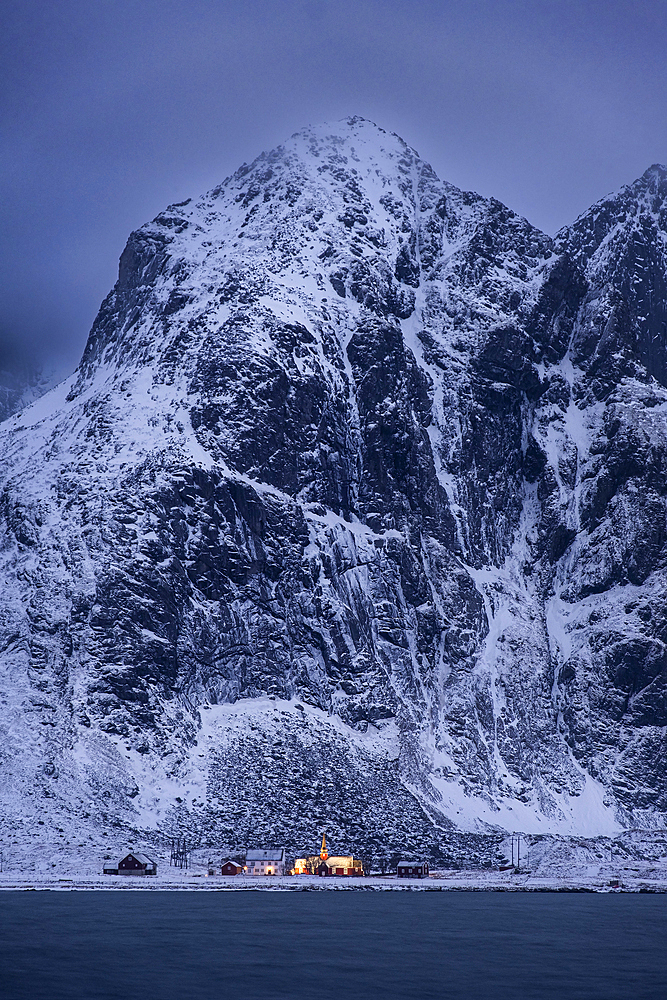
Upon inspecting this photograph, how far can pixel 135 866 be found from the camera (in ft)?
557

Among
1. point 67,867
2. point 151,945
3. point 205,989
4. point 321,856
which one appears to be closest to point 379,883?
point 321,856

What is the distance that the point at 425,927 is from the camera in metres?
103

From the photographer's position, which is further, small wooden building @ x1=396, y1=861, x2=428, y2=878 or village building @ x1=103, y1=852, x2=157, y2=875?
small wooden building @ x1=396, y1=861, x2=428, y2=878

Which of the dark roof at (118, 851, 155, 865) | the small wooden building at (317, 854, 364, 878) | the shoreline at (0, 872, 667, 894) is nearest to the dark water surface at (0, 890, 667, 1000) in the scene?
the shoreline at (0, 872, 667, 894)

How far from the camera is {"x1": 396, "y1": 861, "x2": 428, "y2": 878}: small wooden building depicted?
186250 millimetres

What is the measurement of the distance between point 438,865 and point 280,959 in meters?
121

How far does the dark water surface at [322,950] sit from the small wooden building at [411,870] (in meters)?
50.6

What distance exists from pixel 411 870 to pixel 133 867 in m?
42.4

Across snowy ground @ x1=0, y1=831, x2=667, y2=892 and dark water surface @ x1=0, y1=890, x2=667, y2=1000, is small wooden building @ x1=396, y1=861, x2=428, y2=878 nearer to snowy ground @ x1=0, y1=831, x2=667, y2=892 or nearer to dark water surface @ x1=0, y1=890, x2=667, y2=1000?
snowy ground @ x1=0, y1=831, x2=667, y2=892

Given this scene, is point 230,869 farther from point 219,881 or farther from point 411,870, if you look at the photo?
point 411,870

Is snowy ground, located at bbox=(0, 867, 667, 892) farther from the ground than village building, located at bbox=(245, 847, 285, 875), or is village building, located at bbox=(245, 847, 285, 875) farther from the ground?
village building, located at bbox=(245, 847, 285, 875)

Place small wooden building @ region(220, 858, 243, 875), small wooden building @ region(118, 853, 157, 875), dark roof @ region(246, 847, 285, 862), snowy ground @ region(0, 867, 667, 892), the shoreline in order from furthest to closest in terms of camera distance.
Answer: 1. dark roof @ region(246, 847, 285, 862)
2. small wooden building @ region(220, 858, 243, 875)
3. small wooden building @ region(118, 853, 157, 875)
4. snowy ground @ region(0, 867, 667, 892)
5. the shoreline

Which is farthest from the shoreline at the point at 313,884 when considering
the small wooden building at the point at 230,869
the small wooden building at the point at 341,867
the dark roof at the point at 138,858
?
the dark roof at the point at 138,858

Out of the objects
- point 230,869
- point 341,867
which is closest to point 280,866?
point 230,869
